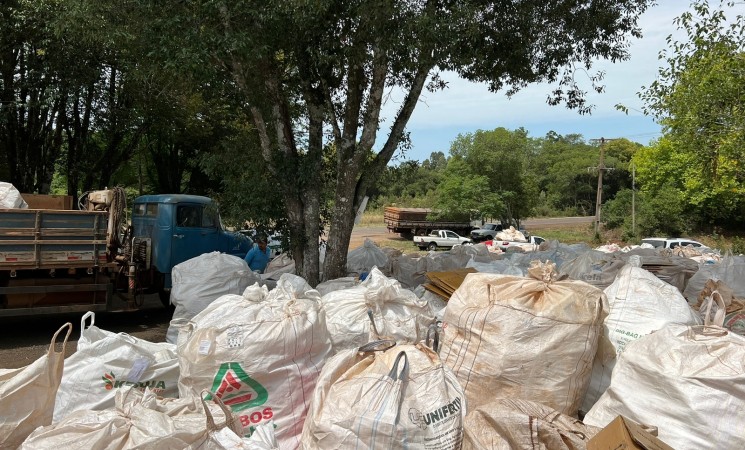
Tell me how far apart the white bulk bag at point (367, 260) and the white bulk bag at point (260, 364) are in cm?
522

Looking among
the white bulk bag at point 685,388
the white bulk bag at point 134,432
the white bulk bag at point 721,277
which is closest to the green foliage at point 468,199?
the white bulk bag at point 721,277

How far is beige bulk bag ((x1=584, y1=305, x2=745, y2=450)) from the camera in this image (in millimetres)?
2721

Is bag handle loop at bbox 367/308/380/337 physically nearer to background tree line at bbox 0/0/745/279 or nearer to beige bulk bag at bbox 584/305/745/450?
beige bulk bag at bbox 584/305/745/450

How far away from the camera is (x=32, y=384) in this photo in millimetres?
2922

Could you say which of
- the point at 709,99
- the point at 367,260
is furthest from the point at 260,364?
the point at 709,99

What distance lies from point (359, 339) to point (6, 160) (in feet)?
51.2

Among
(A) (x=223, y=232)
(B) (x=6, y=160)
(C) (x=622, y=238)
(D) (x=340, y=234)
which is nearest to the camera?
(D) (x=340, y=234)

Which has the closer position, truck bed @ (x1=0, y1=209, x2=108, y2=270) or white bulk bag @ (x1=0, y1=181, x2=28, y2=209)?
truck bed @ (x1=0, y1=209, x2=108, y2=270)

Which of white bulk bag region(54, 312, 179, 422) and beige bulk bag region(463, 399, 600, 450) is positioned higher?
beige bulk bag region(463, 399, 600, 450)

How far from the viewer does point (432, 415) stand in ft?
8.47

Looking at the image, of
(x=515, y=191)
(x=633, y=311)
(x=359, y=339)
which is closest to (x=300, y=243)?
(x=359, y=339)

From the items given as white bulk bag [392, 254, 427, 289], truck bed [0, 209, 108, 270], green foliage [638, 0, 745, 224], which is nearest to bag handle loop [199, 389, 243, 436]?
truck bed [0, 209, 108, 270]

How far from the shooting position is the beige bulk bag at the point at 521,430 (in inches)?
97.7

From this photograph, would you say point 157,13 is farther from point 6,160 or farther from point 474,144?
point 474,144
